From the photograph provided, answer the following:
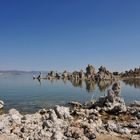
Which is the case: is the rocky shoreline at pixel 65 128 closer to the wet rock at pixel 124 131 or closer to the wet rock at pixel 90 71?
the wet rock at pixel 124 131

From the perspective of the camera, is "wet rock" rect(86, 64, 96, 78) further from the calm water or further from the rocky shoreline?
the rocky shoreline

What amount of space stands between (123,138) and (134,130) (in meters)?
2.69

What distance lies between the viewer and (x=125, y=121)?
34.0 m

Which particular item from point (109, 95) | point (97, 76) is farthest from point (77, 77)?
point (109, 95)

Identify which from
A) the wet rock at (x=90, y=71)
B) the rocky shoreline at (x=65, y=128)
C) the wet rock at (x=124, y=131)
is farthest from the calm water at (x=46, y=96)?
the wet rock at (x=90, y=71)

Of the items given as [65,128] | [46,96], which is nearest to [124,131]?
[65,128]

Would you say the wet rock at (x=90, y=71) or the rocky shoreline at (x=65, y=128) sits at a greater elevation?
the wet rock at (x=90, y=71)

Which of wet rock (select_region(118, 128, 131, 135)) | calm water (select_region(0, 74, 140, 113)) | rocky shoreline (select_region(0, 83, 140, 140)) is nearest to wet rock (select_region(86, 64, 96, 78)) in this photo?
calm water (select_region(0, 74, 140, 113))

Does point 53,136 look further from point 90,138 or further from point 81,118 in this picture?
point 81,118

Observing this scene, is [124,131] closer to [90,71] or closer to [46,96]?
[46,96]

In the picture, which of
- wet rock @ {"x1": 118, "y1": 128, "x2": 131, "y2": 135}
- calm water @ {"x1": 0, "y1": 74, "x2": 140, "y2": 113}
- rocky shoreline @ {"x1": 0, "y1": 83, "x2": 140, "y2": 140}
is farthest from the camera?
calm water @ {"x1": 0, "y1": 74, "x2": 140, "y2": 113}

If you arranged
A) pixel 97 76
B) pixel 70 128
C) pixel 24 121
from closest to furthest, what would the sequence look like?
pixel 70 128
pixel 24 121
pixel 97 76

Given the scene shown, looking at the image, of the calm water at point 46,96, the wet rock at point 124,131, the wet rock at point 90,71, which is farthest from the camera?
the wet rock at point 90,71

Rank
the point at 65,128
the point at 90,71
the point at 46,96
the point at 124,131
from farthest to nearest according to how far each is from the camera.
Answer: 1. the point at 90,71
2. the point at 46,96
3. the point at 124,131
4. the point at 65,128
